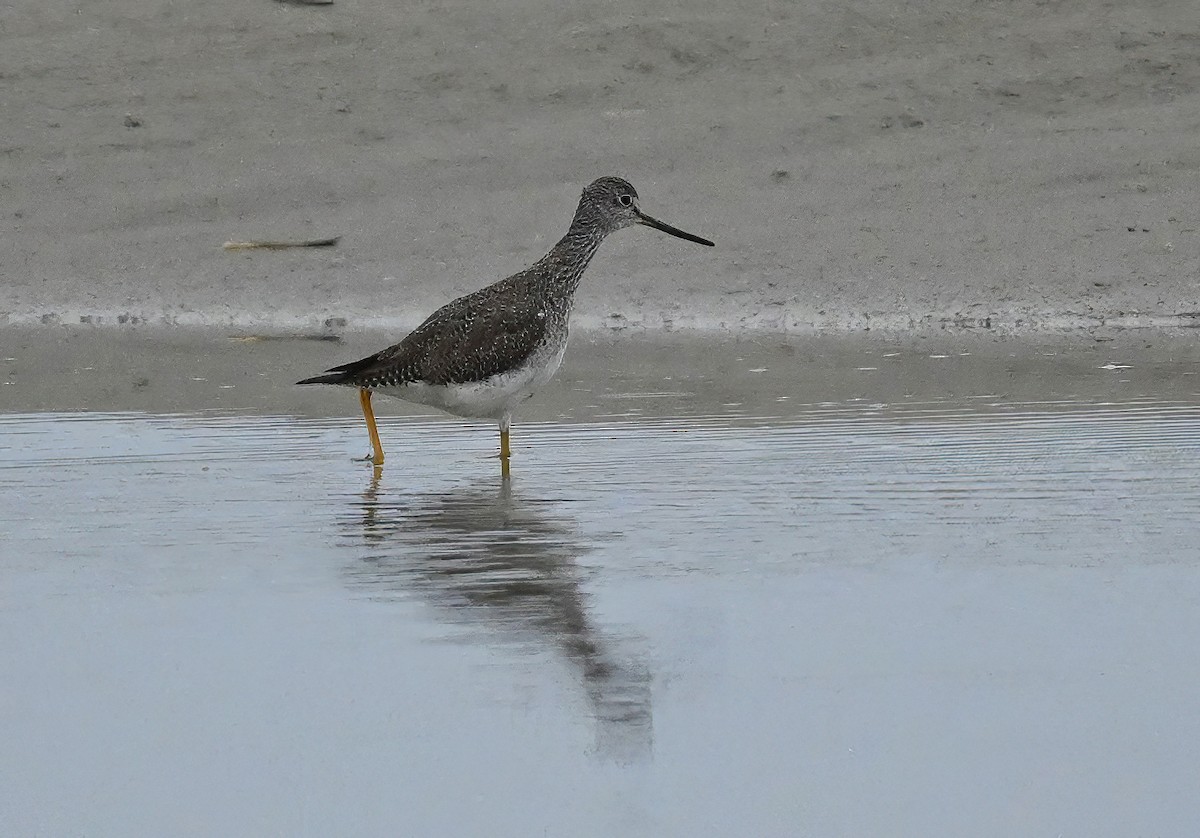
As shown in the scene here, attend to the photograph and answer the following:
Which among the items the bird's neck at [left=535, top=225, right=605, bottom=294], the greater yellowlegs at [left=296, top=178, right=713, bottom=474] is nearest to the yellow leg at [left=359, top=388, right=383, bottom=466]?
the greater yellowlegs at [left=296, top=178, right=713, bottom=474]

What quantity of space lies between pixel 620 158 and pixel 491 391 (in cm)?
457

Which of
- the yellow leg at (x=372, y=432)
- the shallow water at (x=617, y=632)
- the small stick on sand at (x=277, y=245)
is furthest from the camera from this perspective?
the small stick on sand at (x=277, y=245)

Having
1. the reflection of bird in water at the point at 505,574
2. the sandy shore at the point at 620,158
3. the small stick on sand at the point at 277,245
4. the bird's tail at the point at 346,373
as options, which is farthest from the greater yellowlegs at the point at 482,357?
the small stick on sand at the point at 277,245

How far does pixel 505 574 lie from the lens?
5.19 meters

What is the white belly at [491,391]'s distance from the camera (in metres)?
7.02

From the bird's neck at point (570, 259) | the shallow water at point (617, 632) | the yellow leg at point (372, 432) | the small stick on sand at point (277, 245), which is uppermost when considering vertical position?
the small stick on sand at point (277, 245)

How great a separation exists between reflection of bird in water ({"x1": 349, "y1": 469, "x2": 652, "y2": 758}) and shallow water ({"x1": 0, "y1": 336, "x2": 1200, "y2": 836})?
2cm

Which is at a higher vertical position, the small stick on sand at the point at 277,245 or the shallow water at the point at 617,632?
the small stick on sand at the point at 277,245

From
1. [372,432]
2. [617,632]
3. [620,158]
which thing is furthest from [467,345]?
[620,158]

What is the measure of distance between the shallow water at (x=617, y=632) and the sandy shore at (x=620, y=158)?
2883 mm

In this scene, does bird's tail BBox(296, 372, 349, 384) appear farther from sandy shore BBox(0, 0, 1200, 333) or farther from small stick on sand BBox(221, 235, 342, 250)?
small stick on sand BBox(221, 235, 342, 250)

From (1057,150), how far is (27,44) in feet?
23.5

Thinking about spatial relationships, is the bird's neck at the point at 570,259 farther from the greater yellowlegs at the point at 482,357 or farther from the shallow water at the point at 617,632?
the shallow water at the point at 617,632

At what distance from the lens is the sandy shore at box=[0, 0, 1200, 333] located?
10.1 meters
